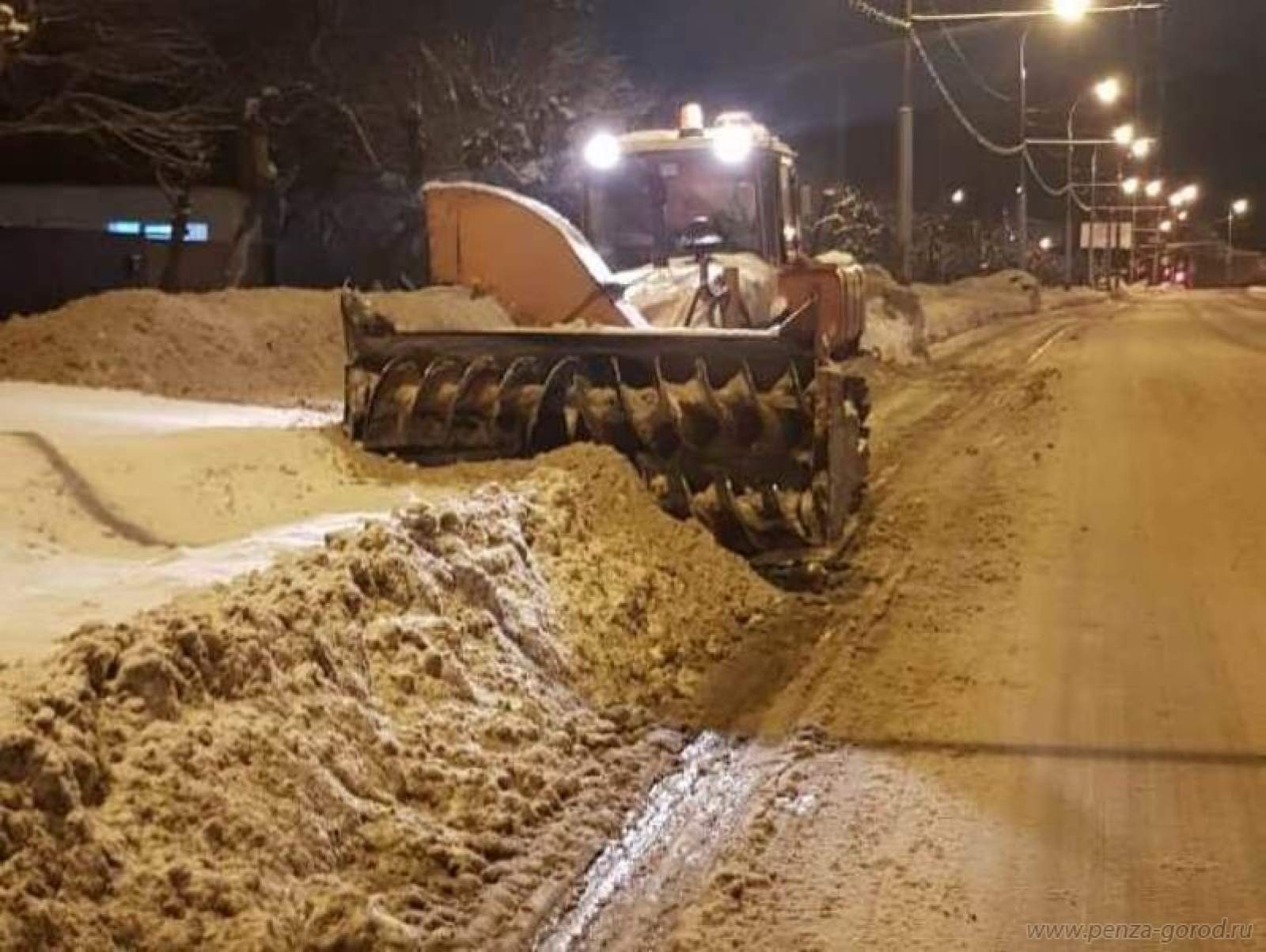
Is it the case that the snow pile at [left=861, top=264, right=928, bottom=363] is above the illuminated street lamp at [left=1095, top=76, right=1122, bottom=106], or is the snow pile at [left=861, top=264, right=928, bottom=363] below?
below

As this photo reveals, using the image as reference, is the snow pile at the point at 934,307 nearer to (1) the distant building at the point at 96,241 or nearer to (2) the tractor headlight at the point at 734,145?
(2) the tractor headlight at the point at 734,145

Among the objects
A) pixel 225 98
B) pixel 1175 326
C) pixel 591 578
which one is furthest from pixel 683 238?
pixel 1175 326

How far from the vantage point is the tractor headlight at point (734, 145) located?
15.3m

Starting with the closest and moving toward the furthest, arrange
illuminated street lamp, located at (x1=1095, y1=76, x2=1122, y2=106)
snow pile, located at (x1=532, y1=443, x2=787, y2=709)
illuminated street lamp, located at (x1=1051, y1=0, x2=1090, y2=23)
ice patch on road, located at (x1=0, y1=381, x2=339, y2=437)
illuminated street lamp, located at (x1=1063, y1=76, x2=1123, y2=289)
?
snow pile, located at (x1=532, y1=443, x2=787, y2=709) → ice patch on road, located at (x1=0, y1=381, x2=339, y2=437) → illuminated street lamp, located at (x1=1051, y1=0, x2=1090, y2=23) → illuminated street lamp, located at (x1=1095, y1=76, x2=1122, y2=106) → illuminated street lamp, located at (x1=1063, y1=76, x2=1123, y2=289)

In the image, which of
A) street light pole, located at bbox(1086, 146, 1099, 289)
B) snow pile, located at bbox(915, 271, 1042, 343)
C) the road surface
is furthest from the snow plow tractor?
street light pole, located at bbox(1086, 146, 1099, 289)

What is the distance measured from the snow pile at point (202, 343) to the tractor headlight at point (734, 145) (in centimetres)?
259

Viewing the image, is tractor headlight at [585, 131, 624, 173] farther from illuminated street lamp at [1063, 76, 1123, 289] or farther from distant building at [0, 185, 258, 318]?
illuminated street lamp at [1063, 76, 1123, 289]

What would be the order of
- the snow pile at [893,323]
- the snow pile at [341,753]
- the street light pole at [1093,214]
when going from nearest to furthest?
the snow pile at [341,753], the snow pile at [893,323], the street light pole at [1093,214]

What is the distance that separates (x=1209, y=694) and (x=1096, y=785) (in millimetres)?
1531

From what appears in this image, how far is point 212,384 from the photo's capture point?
55.8ft

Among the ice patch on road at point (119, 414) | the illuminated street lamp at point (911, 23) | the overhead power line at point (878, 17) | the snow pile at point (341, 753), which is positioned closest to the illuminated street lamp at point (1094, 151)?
the illuminated street lamp at point (911, 23)

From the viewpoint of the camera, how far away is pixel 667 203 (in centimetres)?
1550

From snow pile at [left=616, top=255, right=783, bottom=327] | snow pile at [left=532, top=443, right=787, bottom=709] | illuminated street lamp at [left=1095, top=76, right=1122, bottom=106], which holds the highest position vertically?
illuminated street lamp at [left=1095, top=76, right=1122, bottom=106]

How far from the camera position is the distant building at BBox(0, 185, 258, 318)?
81.6ft
